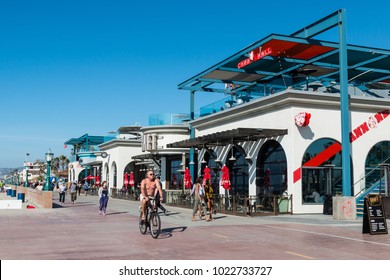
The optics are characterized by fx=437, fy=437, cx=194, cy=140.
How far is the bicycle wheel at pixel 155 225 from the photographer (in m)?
11.9

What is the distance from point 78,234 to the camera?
1296 centimetres

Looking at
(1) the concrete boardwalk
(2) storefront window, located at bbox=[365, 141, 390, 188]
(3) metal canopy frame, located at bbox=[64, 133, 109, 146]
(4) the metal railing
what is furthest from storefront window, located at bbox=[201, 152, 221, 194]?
(3) metal canopy frame, located at bbox=[64, 133, 109, 146]

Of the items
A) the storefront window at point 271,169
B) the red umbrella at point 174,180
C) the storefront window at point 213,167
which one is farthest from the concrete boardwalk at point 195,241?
the red umbrella at point 174,180

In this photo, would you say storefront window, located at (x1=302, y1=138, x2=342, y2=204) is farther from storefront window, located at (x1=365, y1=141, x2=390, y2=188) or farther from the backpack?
the backpack

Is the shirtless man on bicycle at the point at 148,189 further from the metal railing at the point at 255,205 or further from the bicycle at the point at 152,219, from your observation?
the metal railing at the point at 255,205

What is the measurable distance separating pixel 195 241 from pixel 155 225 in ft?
4.37

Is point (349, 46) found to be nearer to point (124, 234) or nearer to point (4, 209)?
point (124, 234)

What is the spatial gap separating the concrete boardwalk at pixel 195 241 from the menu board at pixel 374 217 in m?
0.27

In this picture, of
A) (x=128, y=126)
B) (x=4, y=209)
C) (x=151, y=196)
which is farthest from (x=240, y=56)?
(x=128, y=126)

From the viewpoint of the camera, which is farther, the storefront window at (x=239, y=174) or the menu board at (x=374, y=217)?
the storefront window at (x=239, y=174)

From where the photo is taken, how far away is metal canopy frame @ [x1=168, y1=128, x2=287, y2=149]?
2052cm

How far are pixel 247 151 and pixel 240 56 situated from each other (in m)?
5.33

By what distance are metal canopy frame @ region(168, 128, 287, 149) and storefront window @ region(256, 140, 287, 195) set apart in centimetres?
80

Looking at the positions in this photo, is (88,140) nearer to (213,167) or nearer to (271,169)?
(213,167)
